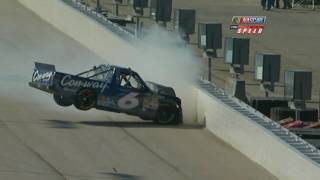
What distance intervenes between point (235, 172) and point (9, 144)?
4.63m

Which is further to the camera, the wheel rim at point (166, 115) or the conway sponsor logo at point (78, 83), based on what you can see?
the wheel rim at point (166, 115)

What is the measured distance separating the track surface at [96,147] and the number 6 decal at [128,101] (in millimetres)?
479

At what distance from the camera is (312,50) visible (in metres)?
41.5

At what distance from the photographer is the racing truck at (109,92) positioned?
25.0 m

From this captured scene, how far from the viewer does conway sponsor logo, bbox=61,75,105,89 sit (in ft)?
81.9

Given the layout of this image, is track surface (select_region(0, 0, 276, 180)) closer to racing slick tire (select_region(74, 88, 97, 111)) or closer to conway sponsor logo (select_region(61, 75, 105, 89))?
racing slick tire (select_region(74, 88, 97, 111))

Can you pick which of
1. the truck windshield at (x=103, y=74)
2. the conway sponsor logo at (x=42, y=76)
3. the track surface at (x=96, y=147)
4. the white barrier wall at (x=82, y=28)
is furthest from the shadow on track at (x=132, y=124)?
the white barrier wall at (x=82, y=28)

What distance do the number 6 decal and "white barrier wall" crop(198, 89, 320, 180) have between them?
1.59 m

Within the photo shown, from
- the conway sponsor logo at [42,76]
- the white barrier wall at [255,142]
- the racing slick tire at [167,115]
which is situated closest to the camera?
the white barrier wall at [255,142]

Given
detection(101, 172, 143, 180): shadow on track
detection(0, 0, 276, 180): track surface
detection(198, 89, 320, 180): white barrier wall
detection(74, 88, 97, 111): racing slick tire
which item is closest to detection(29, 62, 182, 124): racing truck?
detection(74, 88, 97, 111): racing slick tire

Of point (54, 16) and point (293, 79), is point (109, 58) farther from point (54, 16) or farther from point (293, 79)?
point (293, 79)

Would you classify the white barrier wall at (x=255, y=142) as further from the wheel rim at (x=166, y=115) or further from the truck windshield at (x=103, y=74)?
the truck windshield at (x=103, y=74)

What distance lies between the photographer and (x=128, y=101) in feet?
83.6

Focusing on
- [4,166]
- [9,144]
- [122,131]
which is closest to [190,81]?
[122,131]
